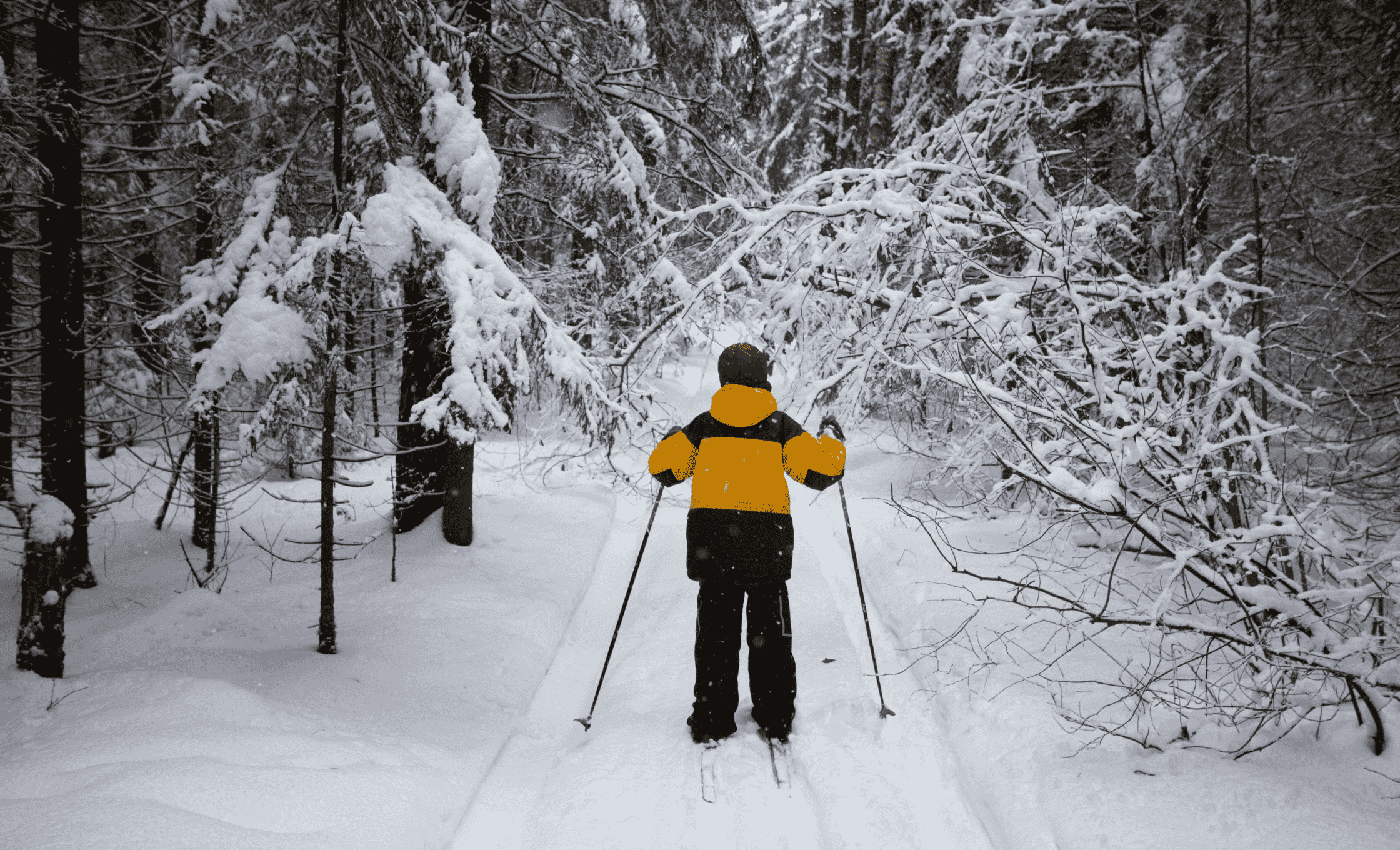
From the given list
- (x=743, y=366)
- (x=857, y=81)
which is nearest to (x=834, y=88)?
(x=857, y=81)

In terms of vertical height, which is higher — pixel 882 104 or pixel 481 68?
pixel 882 104

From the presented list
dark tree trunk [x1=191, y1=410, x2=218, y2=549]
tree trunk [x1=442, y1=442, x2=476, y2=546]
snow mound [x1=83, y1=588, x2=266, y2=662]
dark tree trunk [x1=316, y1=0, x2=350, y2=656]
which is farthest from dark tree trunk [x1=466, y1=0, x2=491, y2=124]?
snow mound [x1=83, y1=588, x2=266, y2=662]

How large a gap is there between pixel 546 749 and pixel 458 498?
4.30m

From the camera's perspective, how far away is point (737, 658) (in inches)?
168

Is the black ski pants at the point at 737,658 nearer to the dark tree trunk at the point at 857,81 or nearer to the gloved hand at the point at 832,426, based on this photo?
the gloved hand at the point at 832,426

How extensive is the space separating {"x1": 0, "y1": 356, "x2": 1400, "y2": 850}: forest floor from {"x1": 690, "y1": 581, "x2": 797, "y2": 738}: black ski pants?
18 centimetres

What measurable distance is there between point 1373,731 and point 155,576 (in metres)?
10.7

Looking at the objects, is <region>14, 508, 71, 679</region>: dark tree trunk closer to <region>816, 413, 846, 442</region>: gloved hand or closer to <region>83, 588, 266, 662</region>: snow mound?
<region>83, 588, 266, 662</region>: snow mound

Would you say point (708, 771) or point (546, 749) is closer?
Answer: point (708, 771)

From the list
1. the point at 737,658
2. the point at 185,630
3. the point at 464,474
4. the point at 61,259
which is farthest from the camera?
the point at 464,474

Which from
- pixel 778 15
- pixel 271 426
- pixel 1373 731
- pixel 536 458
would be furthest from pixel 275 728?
pixel 778 15

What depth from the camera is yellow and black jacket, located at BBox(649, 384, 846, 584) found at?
165 inches

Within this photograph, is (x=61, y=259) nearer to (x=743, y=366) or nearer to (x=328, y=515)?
(x=328, y=515)

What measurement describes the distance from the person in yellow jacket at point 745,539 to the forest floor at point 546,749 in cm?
28
